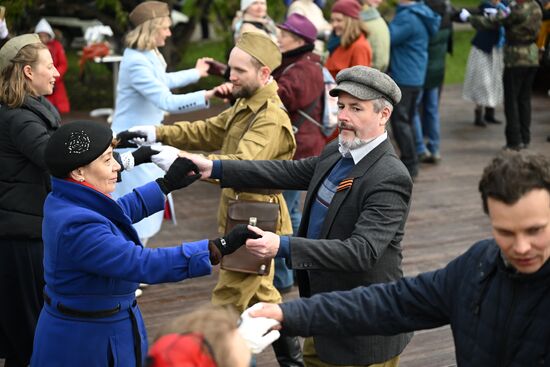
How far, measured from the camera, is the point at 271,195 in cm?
582

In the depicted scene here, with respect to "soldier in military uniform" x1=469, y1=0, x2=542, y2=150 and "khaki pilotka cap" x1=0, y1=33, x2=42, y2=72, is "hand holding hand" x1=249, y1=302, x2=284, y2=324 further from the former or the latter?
"soldier in military uniform" x1=469, y1=0, x2=542, y2=150

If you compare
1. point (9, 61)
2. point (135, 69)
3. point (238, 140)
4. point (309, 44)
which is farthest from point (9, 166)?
point (309, 44)

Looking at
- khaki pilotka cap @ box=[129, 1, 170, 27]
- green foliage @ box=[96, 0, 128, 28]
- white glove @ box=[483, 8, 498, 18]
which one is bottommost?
green foliage @ box=[96, 0, 128, 28]

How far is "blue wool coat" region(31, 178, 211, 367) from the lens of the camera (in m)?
3.87

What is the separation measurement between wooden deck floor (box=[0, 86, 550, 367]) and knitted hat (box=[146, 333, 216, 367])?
143 inches

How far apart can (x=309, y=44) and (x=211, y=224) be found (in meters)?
2.19

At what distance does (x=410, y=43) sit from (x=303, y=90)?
3.21m

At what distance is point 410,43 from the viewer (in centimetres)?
1014

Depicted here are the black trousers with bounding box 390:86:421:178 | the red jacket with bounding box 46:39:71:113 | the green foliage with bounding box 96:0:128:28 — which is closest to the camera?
the black trousers with bounding box 390:86:421:178

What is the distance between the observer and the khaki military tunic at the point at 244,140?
18.1ft

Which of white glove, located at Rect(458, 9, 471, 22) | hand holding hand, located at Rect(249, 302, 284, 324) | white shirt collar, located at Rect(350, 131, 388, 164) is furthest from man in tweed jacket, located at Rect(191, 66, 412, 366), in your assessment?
white glove, located at Rect(458, 9, 471, 22)

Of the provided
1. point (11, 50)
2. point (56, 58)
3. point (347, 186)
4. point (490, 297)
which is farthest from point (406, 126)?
point (490, 297)

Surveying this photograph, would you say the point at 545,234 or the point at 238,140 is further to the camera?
the point at 238,140

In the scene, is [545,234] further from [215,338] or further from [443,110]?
[443,110]
